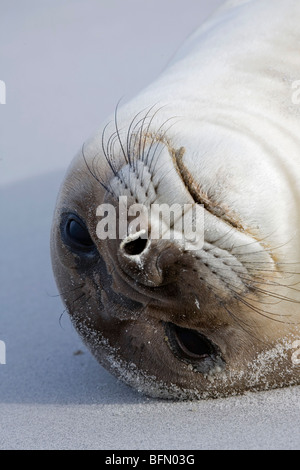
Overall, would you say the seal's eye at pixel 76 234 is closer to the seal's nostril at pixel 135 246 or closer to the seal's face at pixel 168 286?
the seal's face at pixel 168 286

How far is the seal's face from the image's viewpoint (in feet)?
9.39

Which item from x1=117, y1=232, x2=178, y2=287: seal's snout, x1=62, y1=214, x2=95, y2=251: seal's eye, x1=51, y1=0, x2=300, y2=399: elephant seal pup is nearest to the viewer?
x1=117, y1=232, x2=178, y2=287: seal's snout

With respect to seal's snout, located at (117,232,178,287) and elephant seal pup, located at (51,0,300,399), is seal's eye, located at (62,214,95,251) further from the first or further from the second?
seal's snout, located at (117,232,178,287)

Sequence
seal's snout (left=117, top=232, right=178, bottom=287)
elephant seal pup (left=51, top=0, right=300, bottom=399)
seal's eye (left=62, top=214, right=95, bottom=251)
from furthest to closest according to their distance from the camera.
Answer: seal's eye (left=62, top=214, right=95, bottom=251) → elephant seal pup (left=51, top=0, right=300, bottom=399) → seal's snout (left=117, top=232, right=178, bottom=287)

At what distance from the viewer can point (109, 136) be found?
3.29 metres

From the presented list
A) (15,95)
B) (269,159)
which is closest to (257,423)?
(269,159)

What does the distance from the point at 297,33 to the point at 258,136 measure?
94 cm

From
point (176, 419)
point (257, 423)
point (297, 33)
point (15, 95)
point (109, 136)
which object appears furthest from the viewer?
point (15, 95)

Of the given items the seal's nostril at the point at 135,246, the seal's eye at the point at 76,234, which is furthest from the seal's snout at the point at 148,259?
the seal's eye at the point at 76,234

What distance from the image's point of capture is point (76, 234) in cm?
327

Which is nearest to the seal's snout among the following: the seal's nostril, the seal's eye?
the seal's nostril

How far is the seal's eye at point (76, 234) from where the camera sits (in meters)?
3.23
